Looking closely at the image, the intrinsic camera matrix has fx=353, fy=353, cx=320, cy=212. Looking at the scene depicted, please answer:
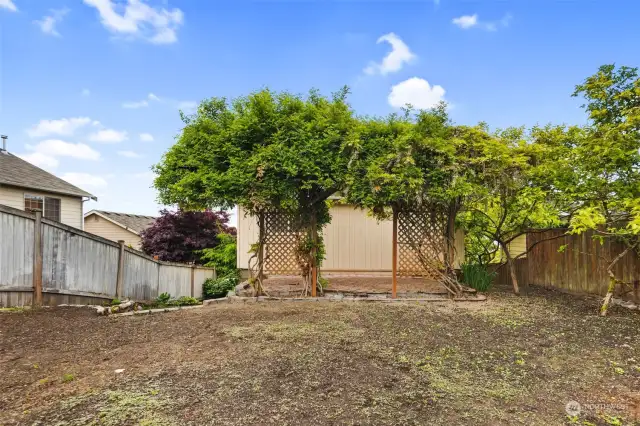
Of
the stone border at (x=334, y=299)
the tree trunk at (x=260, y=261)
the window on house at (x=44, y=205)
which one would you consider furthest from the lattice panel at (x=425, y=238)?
the window on house at (x=44, y=205)

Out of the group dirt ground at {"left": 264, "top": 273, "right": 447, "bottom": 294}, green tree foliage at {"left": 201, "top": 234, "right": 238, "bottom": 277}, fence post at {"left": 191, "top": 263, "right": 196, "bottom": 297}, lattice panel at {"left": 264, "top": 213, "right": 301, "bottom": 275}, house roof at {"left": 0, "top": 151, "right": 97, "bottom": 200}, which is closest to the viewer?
lattice panel at {"left": 264, "top": 213, "right": 301, "bottom": 275}

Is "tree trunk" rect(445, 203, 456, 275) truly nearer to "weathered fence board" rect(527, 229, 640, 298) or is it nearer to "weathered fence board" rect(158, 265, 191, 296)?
"weathered fence board" rect(527, 229, 640, 298)

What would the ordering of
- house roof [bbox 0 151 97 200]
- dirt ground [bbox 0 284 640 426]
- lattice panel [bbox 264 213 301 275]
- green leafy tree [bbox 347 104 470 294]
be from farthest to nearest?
house roof [bbox 0 151 97 200], lattice panel [bbox 264 213 301 275], green leafy tree [bbox 347 104 470 294], dirt ground [bbox 0 284 640 426]

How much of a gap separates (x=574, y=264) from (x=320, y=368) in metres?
6.51

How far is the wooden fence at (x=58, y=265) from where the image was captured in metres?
5.44

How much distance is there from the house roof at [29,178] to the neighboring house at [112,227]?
3.90 meters

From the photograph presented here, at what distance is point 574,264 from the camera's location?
23.2ft

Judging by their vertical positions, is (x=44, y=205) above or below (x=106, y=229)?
above

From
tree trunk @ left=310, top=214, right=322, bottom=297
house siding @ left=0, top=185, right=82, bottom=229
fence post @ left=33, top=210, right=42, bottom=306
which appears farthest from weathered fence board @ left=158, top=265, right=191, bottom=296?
house siding @ left=0, top=185, right=82, bottom=229

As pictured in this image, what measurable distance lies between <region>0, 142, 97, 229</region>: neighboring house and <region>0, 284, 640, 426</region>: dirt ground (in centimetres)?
776

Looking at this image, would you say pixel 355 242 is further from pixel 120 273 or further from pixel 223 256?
pixel 120 273

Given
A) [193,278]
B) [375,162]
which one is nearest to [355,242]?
[375,162]

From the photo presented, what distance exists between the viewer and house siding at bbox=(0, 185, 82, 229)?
10539 mm

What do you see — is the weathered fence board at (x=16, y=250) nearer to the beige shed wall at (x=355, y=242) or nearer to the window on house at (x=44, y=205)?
the beige shed wall at (x=355, y=242)
